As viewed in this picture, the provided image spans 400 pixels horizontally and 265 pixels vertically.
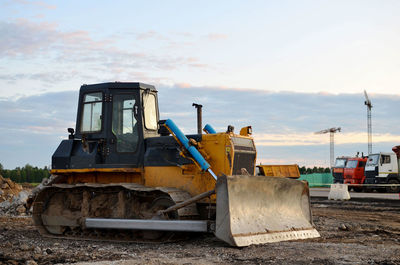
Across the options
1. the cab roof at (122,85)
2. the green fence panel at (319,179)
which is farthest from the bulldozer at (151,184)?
the green fence panel at (319,179)

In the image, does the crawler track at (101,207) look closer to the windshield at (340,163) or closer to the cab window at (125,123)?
the cab window at (125,123)

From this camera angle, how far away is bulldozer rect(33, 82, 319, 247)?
10562 millimetres

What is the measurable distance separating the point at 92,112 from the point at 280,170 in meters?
4.84

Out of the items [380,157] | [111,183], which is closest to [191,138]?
[111,183]

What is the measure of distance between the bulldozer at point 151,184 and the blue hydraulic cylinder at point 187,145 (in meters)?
0.02

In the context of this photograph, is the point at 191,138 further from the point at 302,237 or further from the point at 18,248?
the point at 18,248

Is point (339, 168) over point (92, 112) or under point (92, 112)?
under

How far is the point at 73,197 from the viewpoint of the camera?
12.8 meters

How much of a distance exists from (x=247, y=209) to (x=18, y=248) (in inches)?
181

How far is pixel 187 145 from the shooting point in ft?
37.2

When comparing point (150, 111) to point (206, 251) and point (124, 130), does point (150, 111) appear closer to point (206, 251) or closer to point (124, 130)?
point (124, 130)

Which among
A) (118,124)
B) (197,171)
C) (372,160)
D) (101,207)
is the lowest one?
(101,207)

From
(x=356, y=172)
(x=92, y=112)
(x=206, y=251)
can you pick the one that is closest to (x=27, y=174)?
(x=356, y=172)

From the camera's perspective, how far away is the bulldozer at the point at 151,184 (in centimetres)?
1056
